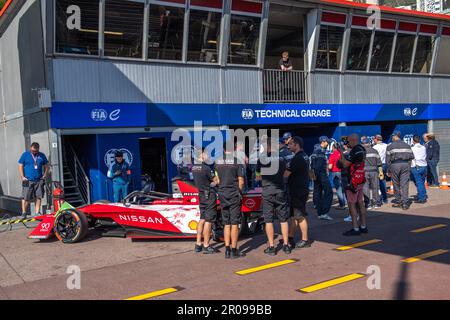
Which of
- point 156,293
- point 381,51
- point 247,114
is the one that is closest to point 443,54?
point 381,51

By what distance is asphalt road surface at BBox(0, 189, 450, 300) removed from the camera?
556cm

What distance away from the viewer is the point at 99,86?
12.8 metres

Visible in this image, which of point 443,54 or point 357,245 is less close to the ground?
point 443,54

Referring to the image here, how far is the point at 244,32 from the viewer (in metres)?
15.3

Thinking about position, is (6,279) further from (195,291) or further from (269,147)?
(269,147)

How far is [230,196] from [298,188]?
133 centimetres

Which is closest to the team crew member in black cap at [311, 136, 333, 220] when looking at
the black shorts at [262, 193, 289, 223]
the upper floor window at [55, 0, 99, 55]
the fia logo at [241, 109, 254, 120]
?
the black shorts at [262, 193, 289, 223]

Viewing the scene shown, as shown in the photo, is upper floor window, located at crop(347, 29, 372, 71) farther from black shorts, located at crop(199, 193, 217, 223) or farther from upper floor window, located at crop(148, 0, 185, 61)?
black shorts, located at crop(199, 193, 217, 223)

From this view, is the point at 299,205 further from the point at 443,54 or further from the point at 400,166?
the point at 443,54

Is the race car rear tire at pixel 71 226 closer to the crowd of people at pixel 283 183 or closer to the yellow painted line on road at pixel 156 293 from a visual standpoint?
the crowd of people at pixel 283 183

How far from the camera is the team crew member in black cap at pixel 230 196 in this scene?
7301mm

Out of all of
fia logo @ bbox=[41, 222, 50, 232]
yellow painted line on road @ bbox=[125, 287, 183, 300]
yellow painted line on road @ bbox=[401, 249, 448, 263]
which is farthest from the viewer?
fia logo @ bbox=[41, 222, 50, 232]

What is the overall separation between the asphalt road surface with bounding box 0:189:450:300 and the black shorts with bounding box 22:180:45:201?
2.07 metres
